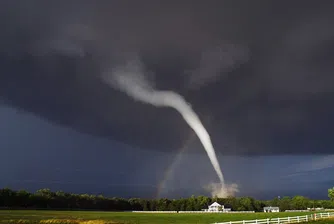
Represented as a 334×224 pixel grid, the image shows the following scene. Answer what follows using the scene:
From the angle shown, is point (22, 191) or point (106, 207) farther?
point (106, 207)

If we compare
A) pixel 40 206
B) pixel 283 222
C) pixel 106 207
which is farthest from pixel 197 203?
pixel 283 222

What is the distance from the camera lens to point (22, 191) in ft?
500

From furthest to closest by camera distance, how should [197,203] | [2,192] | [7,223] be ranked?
[197,203], [2,192], [7,223]

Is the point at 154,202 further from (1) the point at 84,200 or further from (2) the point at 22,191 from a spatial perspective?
(2) the point at 22,191

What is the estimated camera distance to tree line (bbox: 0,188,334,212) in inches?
5832

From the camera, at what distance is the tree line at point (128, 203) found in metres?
148

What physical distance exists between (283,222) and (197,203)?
13201cm

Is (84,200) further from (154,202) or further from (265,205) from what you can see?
(265,205)

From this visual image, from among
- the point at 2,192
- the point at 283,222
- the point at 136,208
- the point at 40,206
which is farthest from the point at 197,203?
the point at 283,222

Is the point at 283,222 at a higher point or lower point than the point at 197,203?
lower

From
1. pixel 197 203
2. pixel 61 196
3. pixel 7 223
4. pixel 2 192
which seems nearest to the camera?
pixel 7 223

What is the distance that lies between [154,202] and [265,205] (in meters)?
59.3

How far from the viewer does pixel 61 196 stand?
548 ft

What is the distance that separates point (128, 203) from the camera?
178250mm
